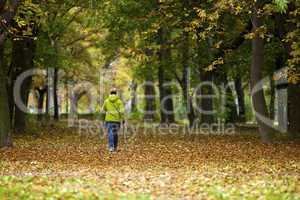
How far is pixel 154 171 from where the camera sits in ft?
49.2

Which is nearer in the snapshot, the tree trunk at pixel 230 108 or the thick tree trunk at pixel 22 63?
the thick tree trunk at pixel 22 63

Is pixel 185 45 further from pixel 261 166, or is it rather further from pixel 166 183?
pixel 166 183

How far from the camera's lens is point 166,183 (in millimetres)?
12758

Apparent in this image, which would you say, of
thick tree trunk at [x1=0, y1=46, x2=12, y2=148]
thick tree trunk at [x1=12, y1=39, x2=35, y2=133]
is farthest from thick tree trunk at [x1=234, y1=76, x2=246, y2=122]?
thick tree trunk at [x1=0, y1=46, x2=12, y2=148]

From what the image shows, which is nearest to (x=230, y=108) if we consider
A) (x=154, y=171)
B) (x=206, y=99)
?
(x=206, y=99)

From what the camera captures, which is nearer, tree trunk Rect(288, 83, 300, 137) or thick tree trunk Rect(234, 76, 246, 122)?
tree trunk Rect(288, 83, 300, 137)

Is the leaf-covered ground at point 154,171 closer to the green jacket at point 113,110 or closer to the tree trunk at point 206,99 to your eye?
the green jacket at point 113,110

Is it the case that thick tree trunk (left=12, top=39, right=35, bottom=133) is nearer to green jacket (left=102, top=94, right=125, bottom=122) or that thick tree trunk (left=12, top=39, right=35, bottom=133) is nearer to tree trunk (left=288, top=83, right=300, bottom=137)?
green jacket (left=102, top=94, right=125, bottom=122)

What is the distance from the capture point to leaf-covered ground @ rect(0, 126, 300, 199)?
1139cm

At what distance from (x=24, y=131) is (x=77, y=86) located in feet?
105

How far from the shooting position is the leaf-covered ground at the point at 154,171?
11.4 meters

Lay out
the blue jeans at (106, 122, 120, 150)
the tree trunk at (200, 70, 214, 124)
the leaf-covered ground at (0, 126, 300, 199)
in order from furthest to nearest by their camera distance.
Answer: the tree trunk at (200, 70, 214, 124), the blue jeans at (106, 122, 120, 150), the leaf-covered ground at (0, 126, 300, 199)

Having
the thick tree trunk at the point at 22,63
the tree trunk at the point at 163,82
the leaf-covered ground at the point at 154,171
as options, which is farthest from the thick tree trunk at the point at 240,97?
the leaf-covered ground at the point at 154,171

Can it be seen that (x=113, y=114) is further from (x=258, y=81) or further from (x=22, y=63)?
(x=22, y=63)
